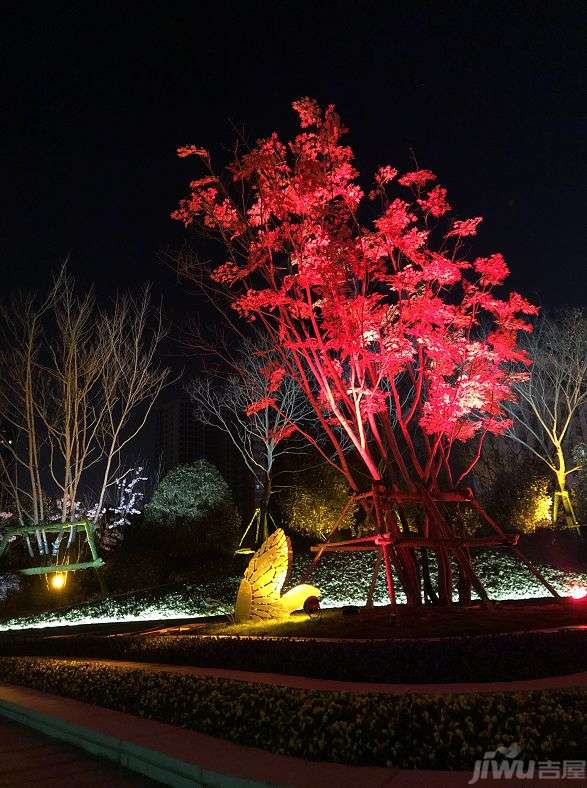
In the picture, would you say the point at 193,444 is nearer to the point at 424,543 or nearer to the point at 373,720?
the point at 424,543

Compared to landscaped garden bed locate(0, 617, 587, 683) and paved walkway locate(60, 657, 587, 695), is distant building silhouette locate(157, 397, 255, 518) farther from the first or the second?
paved walkway locate(60, 657, 587, 695)

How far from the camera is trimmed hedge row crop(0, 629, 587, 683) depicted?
6.00 metres

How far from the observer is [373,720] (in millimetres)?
4168

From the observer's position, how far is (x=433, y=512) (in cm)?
1005

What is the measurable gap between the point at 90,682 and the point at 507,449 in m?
24.8

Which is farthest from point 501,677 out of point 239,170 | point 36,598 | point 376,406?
point 36,598

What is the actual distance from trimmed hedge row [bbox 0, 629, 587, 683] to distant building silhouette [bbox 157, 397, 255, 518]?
93.9ft

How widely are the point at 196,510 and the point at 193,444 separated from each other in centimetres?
1855

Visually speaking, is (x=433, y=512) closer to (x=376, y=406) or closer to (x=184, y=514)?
(x=376, y=406)

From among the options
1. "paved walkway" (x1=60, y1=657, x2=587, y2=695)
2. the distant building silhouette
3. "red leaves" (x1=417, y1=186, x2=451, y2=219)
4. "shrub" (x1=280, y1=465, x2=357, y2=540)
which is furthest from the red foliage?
the distant building silhouette

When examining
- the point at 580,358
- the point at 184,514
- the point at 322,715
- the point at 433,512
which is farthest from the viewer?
the point at 580,358

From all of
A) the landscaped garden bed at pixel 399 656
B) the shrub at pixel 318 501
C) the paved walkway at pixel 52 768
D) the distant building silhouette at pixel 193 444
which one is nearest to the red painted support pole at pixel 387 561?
the landscaped garden bed at pixel 399 656

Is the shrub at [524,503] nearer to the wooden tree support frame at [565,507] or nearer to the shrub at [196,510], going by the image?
the wooden tree support frame at [565,507]

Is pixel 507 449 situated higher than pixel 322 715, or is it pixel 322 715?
pixel 507 449
